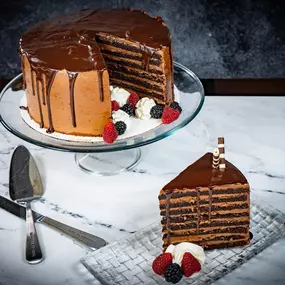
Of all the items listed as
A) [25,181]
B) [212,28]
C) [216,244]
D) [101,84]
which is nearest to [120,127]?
[101,84]

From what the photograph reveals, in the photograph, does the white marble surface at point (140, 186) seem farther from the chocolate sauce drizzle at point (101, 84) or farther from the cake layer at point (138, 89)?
the chocolate sauce drizzle at point (101, 84)

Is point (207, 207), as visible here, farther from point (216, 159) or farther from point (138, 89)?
point (138, 89)

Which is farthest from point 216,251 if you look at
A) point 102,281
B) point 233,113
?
point 233,113

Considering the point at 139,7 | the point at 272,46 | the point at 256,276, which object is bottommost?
the point at 256,276

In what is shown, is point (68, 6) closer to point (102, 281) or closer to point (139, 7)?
point (139, 7)

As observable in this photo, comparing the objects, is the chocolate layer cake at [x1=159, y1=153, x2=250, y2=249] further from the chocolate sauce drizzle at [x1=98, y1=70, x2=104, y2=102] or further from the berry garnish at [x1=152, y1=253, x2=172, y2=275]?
the chocolate sauce drizzle at [x1=98, y1=70, x2=104, y2=102]

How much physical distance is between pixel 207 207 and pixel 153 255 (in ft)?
0.72

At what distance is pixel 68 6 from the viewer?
10.3 ft

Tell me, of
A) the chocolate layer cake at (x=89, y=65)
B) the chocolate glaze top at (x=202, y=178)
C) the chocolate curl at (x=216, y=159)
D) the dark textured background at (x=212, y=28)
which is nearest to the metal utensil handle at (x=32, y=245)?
the chocolate layer cake at (x=89, y=65)

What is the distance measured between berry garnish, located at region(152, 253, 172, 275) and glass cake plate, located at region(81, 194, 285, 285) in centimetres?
2

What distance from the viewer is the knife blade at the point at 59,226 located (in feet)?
7.20

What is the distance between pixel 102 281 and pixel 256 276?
1.45ft

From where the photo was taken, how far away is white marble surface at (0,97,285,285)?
2.12 metres

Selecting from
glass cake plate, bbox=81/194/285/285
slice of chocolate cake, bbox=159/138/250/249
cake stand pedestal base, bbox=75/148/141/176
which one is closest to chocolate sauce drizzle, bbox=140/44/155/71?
cake stand pedestal base, bbox=75/148/141/176
